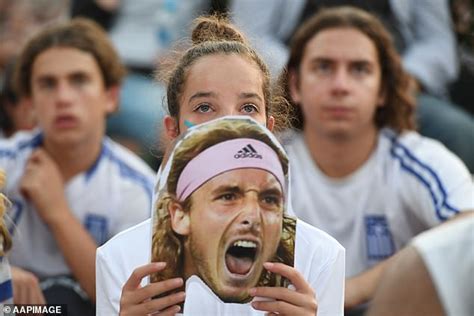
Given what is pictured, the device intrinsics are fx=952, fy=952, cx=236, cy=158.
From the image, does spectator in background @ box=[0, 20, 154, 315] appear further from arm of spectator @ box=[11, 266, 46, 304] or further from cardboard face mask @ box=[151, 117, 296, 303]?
cardboard face mask @ box=[151, 117, 296, 303]

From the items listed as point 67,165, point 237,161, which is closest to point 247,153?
point 237,161

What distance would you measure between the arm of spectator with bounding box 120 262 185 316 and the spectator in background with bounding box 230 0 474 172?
2.63 m

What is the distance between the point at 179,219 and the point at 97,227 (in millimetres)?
2004

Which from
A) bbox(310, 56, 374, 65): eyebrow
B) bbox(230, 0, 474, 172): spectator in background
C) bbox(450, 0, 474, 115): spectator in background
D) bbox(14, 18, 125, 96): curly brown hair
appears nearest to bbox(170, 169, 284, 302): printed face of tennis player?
bbox(310, 56, 374, 65): eyebrow

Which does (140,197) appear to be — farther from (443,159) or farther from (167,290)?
(167,290)

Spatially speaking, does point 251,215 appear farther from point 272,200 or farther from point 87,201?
point 87,201

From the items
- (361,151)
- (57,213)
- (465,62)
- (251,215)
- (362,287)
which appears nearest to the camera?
(251,215)

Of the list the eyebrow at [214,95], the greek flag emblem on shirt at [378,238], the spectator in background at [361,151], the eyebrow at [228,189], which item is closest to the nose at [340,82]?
the spectator in background at [361,151]

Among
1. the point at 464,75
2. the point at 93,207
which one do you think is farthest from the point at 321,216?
the point at 464,75

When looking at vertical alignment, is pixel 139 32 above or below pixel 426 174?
above

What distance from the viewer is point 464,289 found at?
4.94 feet

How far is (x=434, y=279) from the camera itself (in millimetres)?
1508

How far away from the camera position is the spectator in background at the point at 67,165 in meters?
3.88

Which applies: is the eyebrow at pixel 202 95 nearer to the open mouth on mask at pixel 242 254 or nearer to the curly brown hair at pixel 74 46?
the open mouth on mask at pixel 242 254
